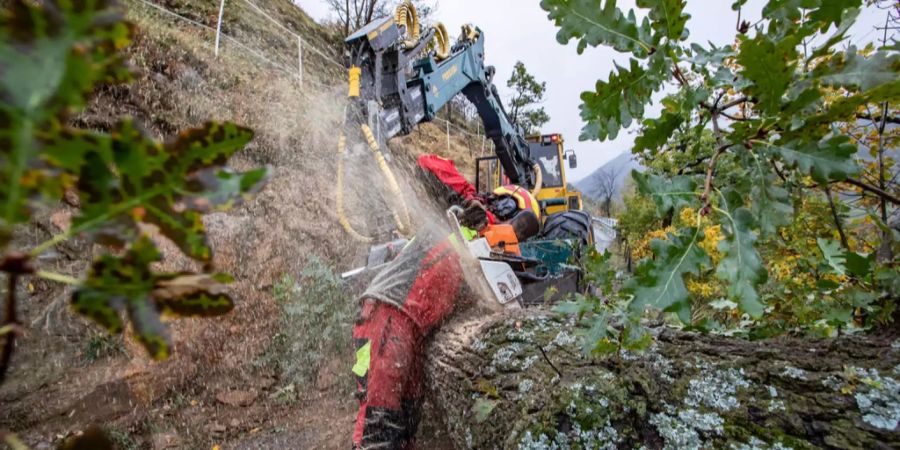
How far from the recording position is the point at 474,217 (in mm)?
4055

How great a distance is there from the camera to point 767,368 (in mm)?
1246

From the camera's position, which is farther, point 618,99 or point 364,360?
point 364,360

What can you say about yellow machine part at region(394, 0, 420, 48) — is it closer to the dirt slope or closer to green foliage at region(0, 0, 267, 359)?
the dirt slope

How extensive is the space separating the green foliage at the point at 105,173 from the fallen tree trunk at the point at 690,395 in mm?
1140

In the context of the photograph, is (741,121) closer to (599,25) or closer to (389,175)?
(599,25)

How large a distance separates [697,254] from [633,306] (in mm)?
→ 153

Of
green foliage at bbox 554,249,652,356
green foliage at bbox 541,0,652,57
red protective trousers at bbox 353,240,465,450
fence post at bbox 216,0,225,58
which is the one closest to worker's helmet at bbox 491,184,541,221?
red protective trousers at bbox 353,240,465,450

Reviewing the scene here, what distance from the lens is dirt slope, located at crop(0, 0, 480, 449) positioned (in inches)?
145

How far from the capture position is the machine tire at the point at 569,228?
505cm

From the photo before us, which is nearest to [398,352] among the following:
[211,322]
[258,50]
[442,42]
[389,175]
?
[389,175]

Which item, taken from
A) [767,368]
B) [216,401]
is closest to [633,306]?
[767,368]

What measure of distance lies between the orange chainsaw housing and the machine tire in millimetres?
1117

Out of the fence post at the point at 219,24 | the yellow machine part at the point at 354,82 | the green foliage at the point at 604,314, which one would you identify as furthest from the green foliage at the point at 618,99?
the fence post at the point at 219,24

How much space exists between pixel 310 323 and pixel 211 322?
96 cm
